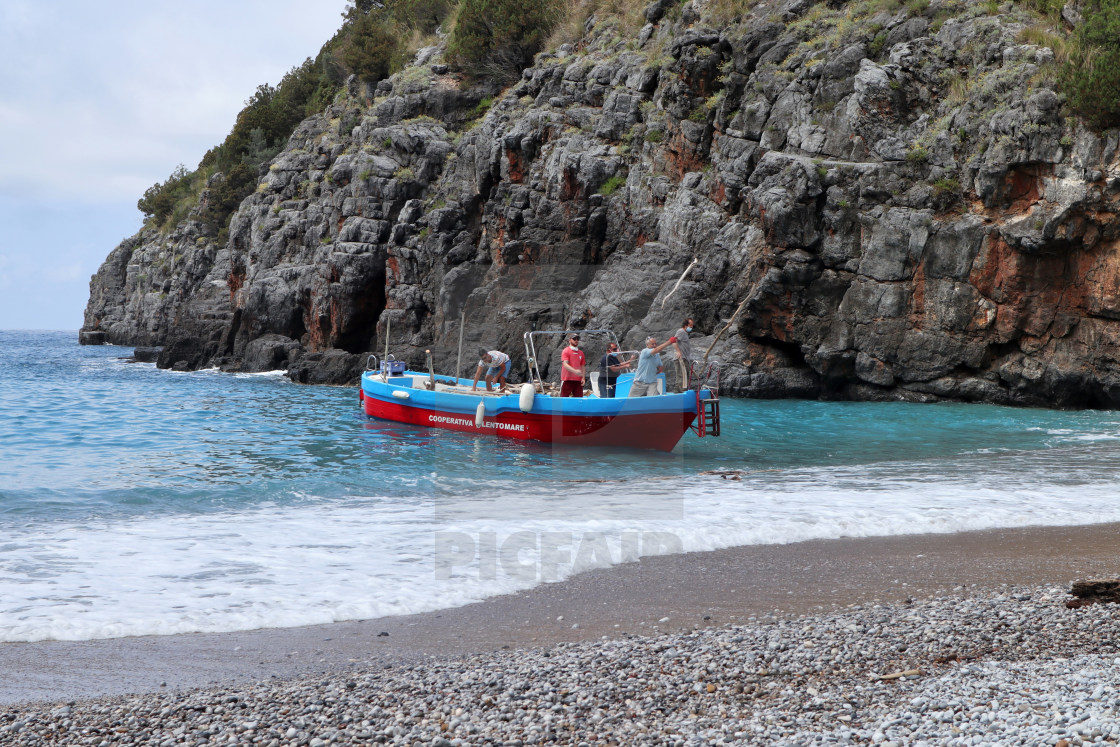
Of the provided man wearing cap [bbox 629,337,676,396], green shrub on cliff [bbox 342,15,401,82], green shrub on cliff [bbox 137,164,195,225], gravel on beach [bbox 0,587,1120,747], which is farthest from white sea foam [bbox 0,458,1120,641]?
green shrub on cliff [bbox 137,164,195,225]

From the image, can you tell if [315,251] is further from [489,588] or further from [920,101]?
[489,588]

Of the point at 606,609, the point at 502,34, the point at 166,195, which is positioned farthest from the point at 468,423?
the point at 166,195

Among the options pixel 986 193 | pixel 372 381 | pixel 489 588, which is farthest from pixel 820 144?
pixel 489 588

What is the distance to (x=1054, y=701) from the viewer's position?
379 cm

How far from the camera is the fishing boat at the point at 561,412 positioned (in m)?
15.8

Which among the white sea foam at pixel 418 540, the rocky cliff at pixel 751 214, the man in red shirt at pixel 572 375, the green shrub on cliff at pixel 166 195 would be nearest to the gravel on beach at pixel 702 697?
the white sea foam at pixel 418 540

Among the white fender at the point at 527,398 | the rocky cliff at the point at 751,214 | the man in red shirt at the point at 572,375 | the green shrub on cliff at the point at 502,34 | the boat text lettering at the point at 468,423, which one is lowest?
the boat text lettering at the point at 468,423

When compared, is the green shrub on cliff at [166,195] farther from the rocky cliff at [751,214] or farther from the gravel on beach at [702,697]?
the gravel on beach at [702,697]

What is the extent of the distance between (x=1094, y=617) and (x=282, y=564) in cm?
685

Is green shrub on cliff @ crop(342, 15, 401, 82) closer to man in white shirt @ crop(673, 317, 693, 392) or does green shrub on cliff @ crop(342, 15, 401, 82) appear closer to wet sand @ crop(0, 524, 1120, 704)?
man in white shirt @ crop(673, 317, 693, 392)

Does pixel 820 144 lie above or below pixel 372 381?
above

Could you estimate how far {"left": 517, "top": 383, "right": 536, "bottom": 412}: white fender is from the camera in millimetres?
16719

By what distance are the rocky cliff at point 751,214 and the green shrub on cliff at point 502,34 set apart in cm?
144

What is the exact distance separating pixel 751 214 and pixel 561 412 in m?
14.8
